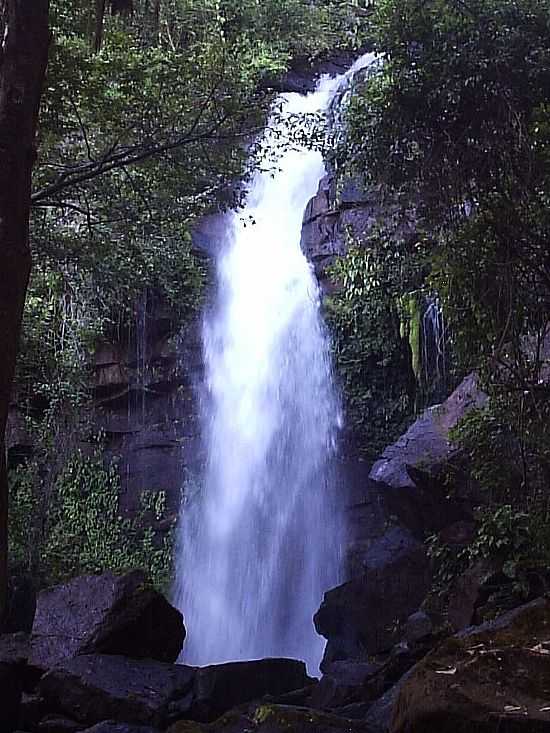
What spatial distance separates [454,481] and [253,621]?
502 cm

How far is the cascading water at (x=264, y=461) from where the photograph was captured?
40.3ft

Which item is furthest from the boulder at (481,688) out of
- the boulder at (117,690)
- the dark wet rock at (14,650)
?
the dark wet rock at (14,650)

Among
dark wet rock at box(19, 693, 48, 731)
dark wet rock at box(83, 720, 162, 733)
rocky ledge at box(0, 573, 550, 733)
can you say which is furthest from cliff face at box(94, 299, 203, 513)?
dark wet rock at box(83, 720, 162, 733)

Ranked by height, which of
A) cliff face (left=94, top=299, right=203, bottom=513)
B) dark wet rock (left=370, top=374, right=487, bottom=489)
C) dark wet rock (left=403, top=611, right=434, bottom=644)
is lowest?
dark wet rock (left=403, top=611, right=434, bottom=644)

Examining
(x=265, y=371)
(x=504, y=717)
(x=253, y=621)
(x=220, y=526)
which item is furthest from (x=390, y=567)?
(x=504, y=717)

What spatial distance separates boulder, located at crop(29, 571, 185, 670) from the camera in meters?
7.79

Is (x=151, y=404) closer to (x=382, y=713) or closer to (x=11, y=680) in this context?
(x=11, y=680)

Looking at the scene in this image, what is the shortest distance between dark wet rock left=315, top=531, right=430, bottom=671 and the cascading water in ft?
4.35

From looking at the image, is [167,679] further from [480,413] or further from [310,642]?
[310,642]

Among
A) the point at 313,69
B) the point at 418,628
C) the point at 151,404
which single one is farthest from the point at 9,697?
the point at 313,69

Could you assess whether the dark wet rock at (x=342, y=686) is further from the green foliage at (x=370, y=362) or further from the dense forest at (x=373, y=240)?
the green foliage at (x=370, y=362)

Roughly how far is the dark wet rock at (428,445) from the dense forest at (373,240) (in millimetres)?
71

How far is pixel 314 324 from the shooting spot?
14.9 metres

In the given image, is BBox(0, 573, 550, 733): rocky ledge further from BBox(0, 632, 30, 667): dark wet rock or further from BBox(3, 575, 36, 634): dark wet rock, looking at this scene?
BBox(3, 575, 36, 634): dark wet rock
